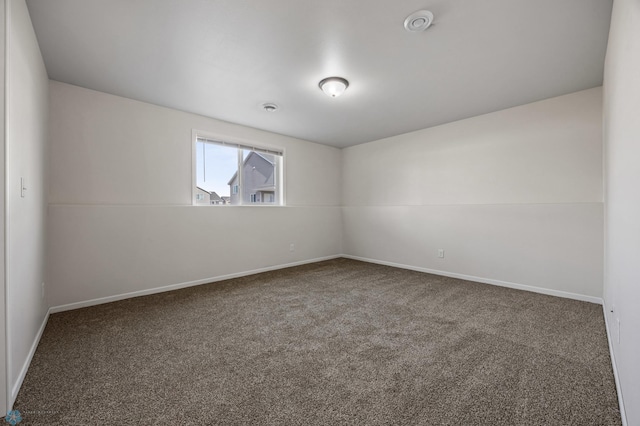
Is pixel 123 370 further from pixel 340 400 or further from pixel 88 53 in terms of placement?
pixel 88 53

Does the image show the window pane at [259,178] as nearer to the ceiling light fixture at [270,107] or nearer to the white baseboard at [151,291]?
the ceiling light fixture at [270,107]

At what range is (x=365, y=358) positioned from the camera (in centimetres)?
196

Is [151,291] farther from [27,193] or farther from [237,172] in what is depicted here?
[237,172]

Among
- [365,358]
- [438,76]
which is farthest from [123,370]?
[438,76]

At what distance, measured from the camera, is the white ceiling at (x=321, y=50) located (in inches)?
75.0

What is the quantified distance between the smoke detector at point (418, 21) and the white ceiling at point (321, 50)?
0.16 ft

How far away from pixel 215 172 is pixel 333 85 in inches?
91.3

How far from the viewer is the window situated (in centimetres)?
408

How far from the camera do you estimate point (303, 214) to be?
5.30 meters

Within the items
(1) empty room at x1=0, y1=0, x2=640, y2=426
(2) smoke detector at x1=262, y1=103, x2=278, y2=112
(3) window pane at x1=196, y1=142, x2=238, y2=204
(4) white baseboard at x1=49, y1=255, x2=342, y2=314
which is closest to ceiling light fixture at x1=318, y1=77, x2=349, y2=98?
(1) empty room at x1=0, y1=0, x2=640, y2=426

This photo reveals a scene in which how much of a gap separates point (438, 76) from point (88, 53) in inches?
131

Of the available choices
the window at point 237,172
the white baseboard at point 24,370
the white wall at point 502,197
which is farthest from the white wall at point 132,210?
the white wall at point 502,197

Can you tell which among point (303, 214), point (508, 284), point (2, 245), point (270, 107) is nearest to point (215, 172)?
point (270, 107)

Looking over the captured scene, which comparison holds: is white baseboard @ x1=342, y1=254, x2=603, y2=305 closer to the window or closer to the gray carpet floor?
the gray carpet floor
